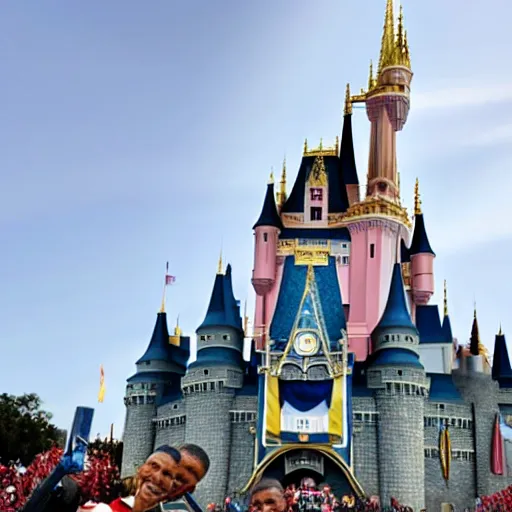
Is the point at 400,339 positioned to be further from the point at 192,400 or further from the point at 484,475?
the point at 192,400

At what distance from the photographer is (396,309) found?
143 feet

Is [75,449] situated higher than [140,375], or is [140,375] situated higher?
[140,375]

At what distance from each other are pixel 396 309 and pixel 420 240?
26.6 ft

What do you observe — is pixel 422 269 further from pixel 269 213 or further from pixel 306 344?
pixel 306 344

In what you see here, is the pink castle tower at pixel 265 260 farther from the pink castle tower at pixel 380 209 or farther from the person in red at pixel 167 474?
the person in red at pixel 167 474

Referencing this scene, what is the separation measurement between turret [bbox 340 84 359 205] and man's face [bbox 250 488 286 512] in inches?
1775

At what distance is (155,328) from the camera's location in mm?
48875


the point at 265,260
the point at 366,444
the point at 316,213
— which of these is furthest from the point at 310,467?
the point at 316,213

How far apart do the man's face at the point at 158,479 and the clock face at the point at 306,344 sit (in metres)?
35.9

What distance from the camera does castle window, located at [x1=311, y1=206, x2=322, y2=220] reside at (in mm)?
49159

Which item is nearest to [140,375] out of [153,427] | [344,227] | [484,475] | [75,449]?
[153,427]

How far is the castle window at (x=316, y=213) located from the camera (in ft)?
161

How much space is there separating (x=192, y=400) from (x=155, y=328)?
785cm

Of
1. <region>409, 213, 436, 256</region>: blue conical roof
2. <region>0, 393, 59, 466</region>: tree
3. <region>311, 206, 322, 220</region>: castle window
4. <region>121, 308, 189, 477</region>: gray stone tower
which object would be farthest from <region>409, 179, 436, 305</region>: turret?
<region>0, 393, 59, 466</region>: tree
